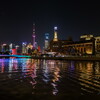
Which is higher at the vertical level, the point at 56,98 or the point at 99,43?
the point at 99,43

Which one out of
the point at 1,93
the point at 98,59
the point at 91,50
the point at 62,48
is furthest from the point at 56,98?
the point at 62,48

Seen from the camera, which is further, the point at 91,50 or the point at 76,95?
the point at 91,50

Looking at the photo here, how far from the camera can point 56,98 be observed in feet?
35.4

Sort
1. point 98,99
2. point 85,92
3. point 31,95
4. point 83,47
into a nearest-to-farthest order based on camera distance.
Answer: point 98,99 → point 31,95 → point 85,92 → point 83,47

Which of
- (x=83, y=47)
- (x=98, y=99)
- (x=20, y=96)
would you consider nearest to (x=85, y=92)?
(x=98, y=99)

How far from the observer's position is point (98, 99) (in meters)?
10.5

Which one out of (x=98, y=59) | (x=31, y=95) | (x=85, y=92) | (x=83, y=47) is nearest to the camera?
(x=31, y=95)

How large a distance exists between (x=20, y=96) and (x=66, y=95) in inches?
114

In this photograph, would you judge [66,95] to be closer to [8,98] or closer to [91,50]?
[8,98]

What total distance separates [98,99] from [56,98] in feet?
8.03

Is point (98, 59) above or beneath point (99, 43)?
beneath

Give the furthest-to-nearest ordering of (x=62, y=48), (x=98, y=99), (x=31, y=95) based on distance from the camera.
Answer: (x=62, y=48) → (x=31, y=95) → (x=98, y=99)

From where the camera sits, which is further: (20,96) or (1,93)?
(1,93)

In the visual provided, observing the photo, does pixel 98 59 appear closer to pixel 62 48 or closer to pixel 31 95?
pixel 31 95
